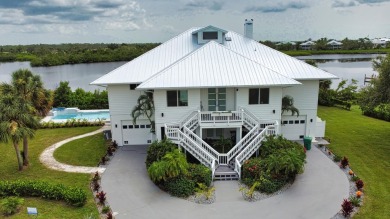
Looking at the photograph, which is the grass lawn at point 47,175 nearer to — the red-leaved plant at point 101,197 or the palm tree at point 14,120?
the red-leaved plant at point 101,197

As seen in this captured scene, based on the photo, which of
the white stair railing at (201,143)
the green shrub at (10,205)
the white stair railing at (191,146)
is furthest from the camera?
the white stair railing at (201,143)

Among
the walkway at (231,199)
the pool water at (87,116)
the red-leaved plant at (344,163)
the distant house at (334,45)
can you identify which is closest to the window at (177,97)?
the walkway at (231,199)

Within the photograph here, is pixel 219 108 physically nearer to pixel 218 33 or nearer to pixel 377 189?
pixel 218 33

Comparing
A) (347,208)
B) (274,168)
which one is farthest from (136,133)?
(347,208)

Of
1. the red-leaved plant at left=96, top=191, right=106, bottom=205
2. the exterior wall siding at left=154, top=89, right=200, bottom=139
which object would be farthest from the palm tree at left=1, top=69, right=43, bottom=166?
the red-leaved plant at left=96, top=191, right=106, bottom=205

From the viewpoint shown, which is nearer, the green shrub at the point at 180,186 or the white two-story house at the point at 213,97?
the green shrub at the point at 180,186

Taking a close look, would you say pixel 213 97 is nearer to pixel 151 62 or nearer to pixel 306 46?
pixel 151 62
